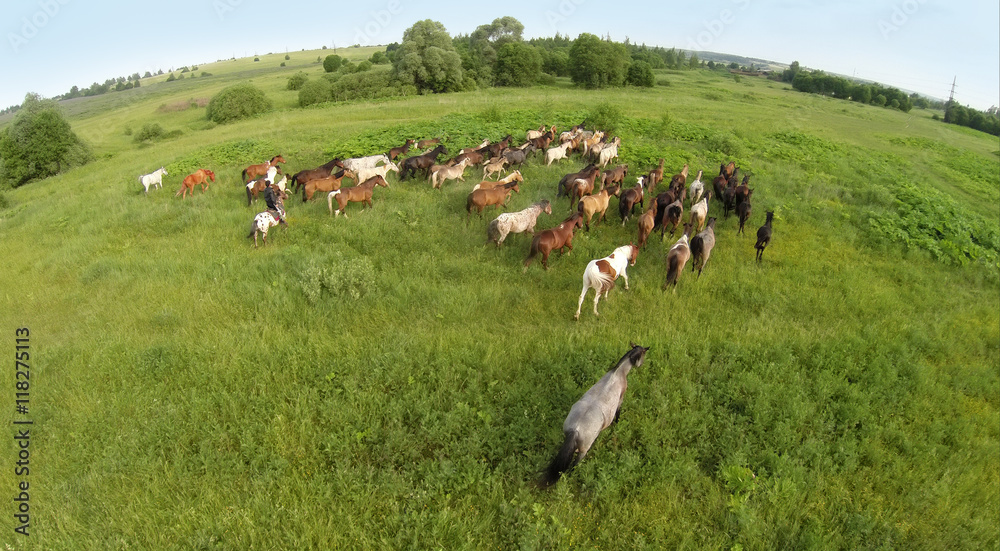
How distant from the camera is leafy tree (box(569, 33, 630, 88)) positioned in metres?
52.5

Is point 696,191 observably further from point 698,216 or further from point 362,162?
point 362,162

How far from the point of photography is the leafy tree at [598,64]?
52.5 metres

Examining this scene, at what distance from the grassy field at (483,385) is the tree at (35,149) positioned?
2246 centimetres

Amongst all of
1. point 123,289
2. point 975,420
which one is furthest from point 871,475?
point 123,289

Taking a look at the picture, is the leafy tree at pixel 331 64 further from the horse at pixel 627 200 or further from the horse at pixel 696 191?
the horse at pixel 627 200

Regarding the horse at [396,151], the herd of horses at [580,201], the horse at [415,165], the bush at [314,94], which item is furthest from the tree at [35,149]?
the horse at [415,165]

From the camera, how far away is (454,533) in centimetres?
445

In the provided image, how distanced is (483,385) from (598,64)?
5441 centimetres

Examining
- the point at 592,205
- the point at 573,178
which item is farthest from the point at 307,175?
→ the point at 592,205

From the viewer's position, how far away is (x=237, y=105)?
3875cm

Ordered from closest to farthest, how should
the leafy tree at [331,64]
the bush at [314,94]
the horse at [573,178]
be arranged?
the horse at [573,178], the bush at [314,94], the leafy tree at [331,64]

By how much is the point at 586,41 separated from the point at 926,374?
57152 mm

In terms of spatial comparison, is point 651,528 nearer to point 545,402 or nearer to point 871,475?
point 545,402

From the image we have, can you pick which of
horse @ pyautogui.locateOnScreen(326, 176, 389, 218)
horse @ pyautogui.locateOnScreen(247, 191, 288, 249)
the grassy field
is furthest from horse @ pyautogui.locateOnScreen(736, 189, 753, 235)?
horse @ pyautogui.locateOnScreen(247, 191, 288, 249)
